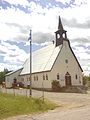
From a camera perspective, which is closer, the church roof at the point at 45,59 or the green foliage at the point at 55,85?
the green foliage at the point at 55,85

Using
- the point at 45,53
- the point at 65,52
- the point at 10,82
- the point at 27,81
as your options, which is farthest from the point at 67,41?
the point at 10,82

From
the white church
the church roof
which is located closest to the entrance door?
the white church

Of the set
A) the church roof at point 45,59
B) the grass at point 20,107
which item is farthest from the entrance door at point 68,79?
the grass at point 20,107

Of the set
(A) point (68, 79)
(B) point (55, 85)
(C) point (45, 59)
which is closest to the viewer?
(B) point (55, 85)

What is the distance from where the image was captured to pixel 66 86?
50.8m

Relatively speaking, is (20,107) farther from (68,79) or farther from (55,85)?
(68,79)

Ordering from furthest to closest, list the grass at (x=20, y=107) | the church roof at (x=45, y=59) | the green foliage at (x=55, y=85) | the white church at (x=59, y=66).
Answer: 1. the church roof at (x=45, y=59)
2. the white church at (x=59, y=66)
3. the green foliage at (x=55, y=85)
4. the grass at (x=20, y=107)

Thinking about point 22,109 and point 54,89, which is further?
point 54,89

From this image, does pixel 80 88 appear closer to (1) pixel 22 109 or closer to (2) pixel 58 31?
(2) pixel 58 31

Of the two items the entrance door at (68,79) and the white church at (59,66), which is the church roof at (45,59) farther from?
the entrance door at (68,79)

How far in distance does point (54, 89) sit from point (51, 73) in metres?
3.00

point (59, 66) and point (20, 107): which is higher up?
point (59, 66)

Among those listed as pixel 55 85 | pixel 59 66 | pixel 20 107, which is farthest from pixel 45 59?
pixel 20 107

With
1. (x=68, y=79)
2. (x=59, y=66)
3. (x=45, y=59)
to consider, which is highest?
(x=45, y=59)
